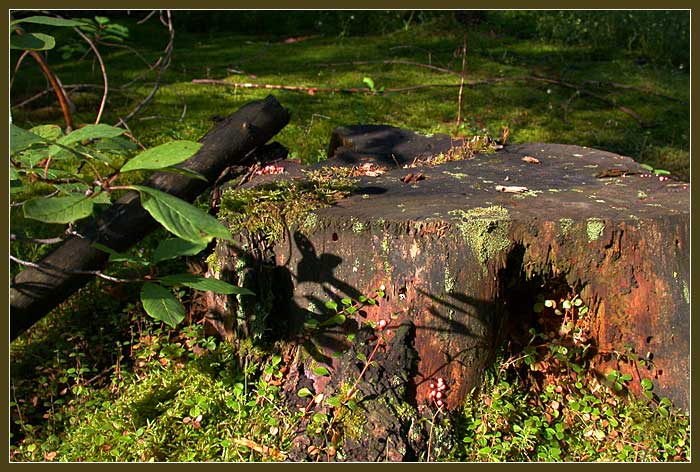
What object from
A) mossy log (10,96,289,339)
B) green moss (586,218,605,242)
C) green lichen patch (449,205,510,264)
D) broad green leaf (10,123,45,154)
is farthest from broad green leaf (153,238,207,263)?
green moss (586,218,605,242)

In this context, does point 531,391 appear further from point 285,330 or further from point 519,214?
point 285,330

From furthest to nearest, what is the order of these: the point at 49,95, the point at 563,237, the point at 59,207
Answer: the point at 49,95, the point at 563,237, the point at 59,207

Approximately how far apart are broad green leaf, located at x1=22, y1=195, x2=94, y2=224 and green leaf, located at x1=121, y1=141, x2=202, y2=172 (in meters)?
0.13

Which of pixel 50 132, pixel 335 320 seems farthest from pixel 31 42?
pixel 335 320

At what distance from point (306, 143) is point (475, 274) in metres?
3.37

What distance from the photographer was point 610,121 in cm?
742

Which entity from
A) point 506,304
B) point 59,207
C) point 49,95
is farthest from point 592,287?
point 49,95

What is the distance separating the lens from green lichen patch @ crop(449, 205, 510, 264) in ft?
9.89

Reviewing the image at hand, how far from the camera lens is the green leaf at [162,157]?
1711mm

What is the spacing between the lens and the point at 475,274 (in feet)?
10.1

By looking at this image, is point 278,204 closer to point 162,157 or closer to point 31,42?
point 31,42

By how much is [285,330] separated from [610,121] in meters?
5.25

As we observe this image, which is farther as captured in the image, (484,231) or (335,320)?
(335,320)

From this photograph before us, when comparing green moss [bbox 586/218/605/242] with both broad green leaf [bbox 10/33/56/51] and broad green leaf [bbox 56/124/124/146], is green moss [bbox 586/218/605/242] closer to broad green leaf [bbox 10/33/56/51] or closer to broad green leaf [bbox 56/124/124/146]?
broad green leaf [bbox 56/124/124/146]
